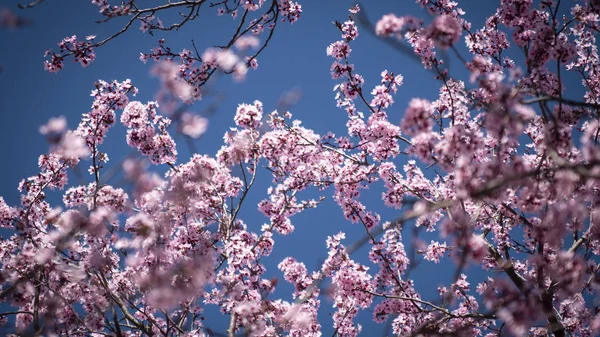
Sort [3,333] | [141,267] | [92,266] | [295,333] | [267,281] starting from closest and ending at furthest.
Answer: [3,333] → [92,266] → [141,267] → [267,281] → [295,333]

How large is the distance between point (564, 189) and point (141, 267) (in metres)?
6.89

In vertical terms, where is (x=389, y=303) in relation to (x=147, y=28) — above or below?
below

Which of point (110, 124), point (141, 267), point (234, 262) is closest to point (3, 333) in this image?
point (141, 267)

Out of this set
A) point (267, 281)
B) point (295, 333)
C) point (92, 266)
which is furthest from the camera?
point (295, 333)

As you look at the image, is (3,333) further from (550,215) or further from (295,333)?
(295,333)

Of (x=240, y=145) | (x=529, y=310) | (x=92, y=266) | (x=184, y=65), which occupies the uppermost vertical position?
(x=184, y=65)

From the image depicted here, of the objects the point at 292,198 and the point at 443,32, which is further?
→ the point at 292,198

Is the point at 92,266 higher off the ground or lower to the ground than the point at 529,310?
higher

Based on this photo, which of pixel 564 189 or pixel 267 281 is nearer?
pixel 564 189

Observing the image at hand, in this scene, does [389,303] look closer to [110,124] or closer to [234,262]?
[234,262]

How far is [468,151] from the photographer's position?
163 inches

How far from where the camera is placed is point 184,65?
684 centimetres

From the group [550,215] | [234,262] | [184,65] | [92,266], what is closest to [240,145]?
[184,65]

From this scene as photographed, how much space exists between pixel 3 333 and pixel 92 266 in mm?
2804
